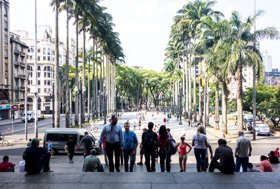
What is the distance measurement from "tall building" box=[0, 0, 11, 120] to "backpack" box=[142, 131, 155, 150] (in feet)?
207

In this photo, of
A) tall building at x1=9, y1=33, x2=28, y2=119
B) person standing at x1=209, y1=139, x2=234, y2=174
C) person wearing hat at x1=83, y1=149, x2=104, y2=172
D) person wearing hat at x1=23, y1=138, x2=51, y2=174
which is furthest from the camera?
tall building at x1=9, y1=33, x2=28, y2=119

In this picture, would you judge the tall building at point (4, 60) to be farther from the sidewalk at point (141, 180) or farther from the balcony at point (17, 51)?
the sidewalk at point (141, 180)

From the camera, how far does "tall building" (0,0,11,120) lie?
71.2m

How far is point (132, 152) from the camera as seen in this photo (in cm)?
1243

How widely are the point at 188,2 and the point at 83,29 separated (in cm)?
1691

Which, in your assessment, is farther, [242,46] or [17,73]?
[17,73]

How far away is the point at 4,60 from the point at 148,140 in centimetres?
6684

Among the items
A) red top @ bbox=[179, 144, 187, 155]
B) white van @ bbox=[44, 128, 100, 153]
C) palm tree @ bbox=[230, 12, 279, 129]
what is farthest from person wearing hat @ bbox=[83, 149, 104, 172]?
palm tree @ bbox=[230, 12, 279, 129]

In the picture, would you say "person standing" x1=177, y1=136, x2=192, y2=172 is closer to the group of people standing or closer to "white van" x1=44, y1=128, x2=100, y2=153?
the group of people standing

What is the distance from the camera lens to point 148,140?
11.8m

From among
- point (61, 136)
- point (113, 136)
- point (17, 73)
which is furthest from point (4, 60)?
point (113, 136)

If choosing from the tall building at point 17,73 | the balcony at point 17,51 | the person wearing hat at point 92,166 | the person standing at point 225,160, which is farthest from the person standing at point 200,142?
the balcony at point 17,51

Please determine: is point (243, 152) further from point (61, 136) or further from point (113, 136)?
point (61, 136)

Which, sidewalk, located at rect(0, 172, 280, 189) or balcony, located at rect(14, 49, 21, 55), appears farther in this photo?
balcony, located at rect(14, 49, 21, 55)
